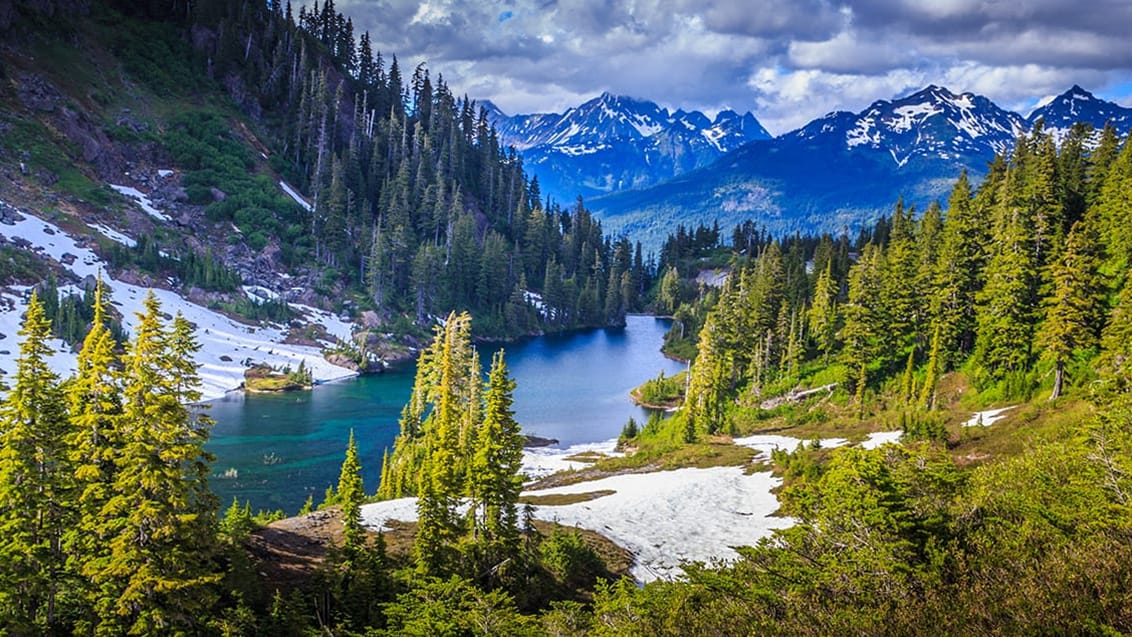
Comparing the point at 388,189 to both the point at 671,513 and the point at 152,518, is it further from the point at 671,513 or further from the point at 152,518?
the point at 152,518

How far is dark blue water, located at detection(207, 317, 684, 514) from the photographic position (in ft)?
162

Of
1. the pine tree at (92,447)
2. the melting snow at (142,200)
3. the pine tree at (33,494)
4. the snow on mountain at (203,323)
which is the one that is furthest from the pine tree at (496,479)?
the melting snow at (142,200)

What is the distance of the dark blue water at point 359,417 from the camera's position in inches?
1946

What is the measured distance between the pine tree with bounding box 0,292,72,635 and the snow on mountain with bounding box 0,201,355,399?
57.7 m

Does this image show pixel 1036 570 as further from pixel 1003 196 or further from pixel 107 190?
pixel 107 190

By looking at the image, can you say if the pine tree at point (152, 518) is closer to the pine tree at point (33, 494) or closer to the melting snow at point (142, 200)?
the pine tree at point (33, 494)

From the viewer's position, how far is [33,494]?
57.5 ft

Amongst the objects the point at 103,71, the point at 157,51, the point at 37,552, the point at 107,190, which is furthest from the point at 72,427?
the point at 157,51

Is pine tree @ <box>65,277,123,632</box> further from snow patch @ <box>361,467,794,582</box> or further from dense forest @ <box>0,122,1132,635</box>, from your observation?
snow patch @ <box>361,467,794,582</box>

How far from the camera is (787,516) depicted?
31.2 metres

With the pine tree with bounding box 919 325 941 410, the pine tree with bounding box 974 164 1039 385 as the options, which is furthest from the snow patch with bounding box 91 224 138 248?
the pine tree with bounding box 974 164 1039 385

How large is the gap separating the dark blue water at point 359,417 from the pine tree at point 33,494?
26.2 m

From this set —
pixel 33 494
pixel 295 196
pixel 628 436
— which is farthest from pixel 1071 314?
pixel 295 196

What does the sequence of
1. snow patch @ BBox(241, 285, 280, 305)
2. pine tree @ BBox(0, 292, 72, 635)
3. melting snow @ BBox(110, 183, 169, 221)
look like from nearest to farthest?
pine tree @ BBox(0, 292, 72, 635) → snow patch @ BBox(241, 285, 280, 305) → melting snow @ BBox(110, 183, 169, 221)
